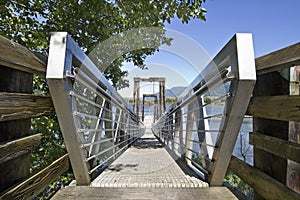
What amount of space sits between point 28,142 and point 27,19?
2772 millimetres

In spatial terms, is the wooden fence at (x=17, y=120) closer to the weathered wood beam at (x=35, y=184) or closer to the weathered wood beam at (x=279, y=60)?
the weathered wood beam at (x=35, y=184)

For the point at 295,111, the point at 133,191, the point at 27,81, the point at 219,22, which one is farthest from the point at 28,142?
the point at 219,22

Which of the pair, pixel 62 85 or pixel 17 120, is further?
pixel 62 85

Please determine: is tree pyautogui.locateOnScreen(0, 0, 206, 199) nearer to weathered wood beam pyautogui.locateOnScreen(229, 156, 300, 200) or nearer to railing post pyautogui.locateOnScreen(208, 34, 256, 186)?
railing post pyautogui.locateOnScreen(208, 34, 256, 186)

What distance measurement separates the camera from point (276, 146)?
0.95 m

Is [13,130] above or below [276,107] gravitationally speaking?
below

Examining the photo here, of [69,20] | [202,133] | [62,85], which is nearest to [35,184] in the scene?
[62,85]

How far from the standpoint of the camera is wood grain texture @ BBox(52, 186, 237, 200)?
1315 mm

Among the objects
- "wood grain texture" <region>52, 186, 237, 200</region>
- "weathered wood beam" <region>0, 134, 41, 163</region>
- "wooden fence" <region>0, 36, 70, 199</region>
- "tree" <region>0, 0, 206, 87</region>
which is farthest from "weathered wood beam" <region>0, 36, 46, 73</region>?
"tree" <region>0, 0, 206, 87</region>

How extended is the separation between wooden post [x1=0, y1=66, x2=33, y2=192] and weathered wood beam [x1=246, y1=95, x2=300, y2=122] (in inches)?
42.7

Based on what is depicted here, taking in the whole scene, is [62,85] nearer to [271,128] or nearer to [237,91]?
[237,91]

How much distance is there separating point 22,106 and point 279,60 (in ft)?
3.54

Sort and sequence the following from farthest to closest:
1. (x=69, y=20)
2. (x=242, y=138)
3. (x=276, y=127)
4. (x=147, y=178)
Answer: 1. (x=242, y=138)
2. (x=69, y=20)
3. (x=147, y=178)
4. (x=276, y=127)

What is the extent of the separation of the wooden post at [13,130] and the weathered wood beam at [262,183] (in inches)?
42.0
